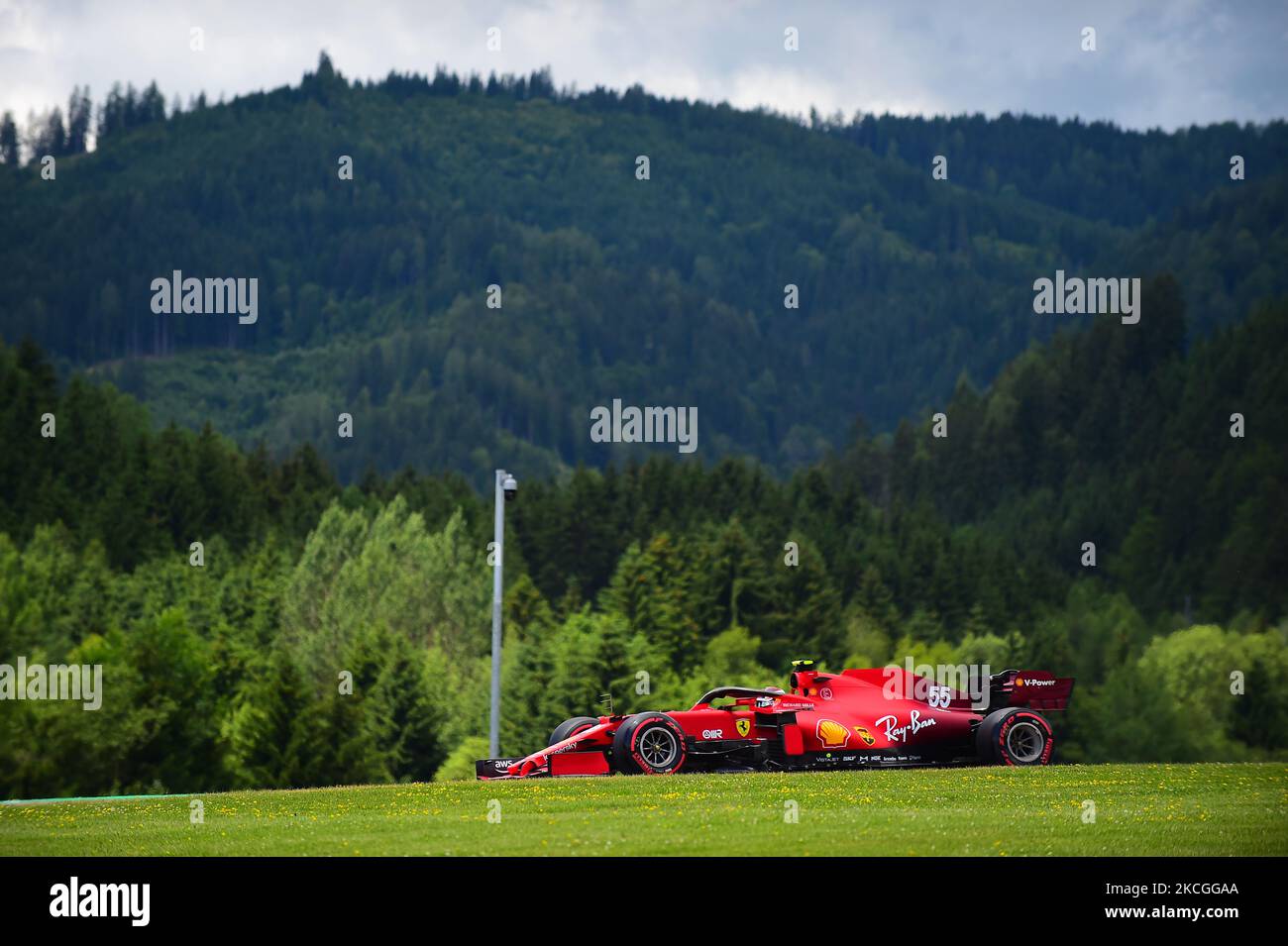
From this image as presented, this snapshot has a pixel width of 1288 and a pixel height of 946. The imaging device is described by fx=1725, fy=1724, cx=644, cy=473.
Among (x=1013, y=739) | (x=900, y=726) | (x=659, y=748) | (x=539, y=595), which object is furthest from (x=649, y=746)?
(x=539, y=595)

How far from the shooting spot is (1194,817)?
21516 millimetres

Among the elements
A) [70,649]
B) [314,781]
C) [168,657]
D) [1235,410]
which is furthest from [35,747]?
[1235,410]

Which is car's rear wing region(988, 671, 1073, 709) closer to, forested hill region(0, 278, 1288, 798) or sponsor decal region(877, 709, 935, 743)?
sponsor decal region(877, 709, 935, 743)

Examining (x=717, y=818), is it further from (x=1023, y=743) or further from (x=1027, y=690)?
(x=1027, y=690)

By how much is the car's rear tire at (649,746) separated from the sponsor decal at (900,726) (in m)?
3.34

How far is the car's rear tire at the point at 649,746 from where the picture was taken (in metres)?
27.1

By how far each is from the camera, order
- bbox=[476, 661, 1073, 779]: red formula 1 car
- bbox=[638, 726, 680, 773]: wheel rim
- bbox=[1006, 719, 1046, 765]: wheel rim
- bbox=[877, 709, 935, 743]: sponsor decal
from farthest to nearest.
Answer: bbox=[1006, 719, 1046, 765]: wheel rim
bbox=[877, 709, 935, 743]: sponsor decal
bbox=[476, 661, 1073, 779]: red formula 1 car
bbox=[638, 726, 680, 773]: wheel rim

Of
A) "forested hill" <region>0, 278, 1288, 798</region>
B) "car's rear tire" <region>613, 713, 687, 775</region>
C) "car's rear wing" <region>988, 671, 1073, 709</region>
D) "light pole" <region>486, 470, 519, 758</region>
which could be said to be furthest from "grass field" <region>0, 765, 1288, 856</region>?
"forested hill" <region>0, 278, 1288, 798</region>

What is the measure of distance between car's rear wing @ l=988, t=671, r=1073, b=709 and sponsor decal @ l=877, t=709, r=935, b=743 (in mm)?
1554
